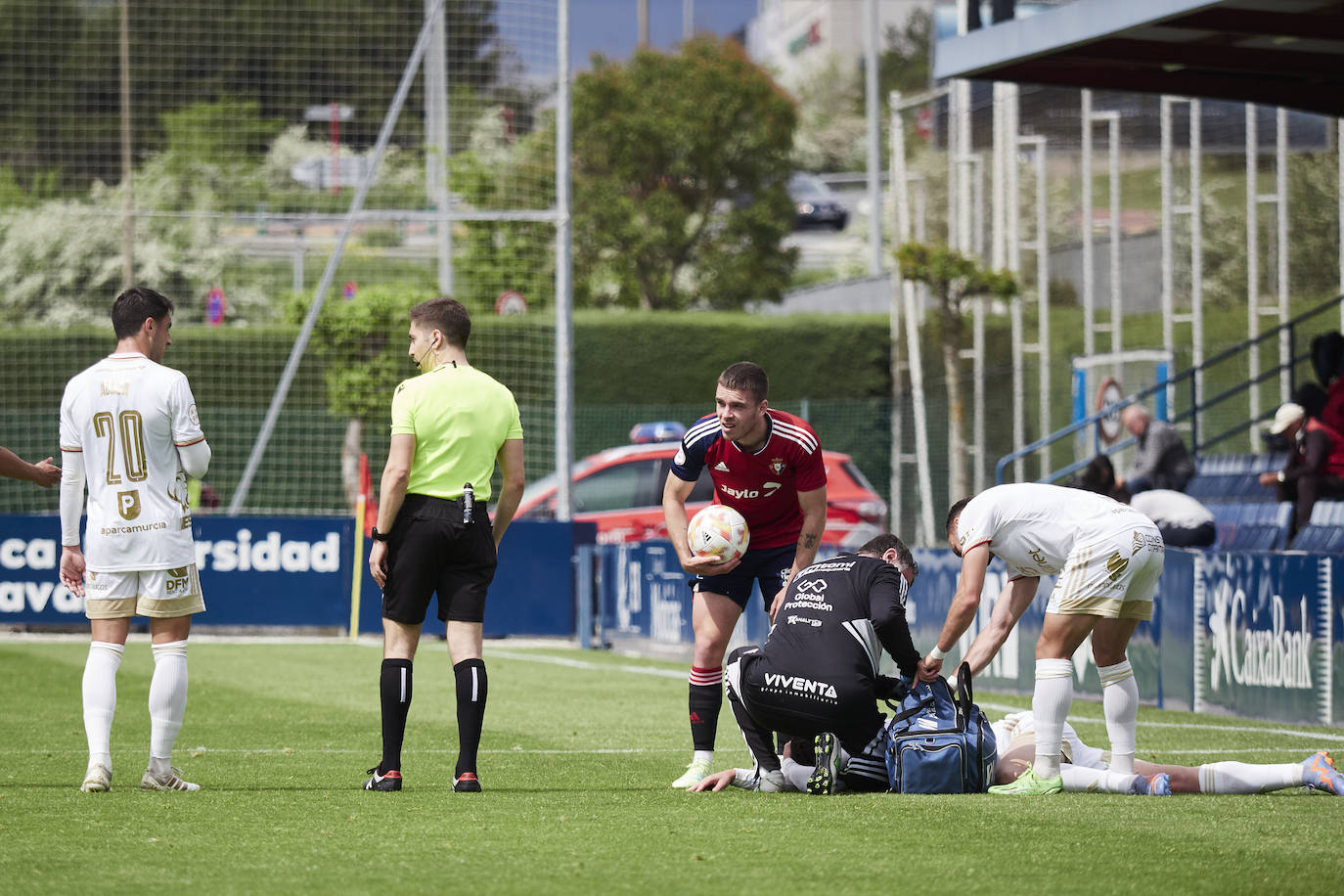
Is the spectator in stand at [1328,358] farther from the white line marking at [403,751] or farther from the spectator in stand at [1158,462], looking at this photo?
the white line marking at [403,751]

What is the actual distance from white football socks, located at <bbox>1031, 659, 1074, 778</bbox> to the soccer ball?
1362 mm

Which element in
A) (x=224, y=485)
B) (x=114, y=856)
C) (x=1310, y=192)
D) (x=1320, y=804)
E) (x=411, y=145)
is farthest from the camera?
(x=224, y=485)

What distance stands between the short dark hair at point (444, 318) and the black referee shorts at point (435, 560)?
679mm

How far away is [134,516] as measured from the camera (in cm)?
732

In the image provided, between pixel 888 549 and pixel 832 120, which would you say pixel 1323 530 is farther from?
pixel 832 120

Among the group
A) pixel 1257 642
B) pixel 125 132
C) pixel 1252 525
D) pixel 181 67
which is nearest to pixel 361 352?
pixel 125 132

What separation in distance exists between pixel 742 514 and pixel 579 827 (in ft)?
6.46

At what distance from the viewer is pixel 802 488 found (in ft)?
25.7

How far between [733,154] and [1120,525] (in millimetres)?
38398

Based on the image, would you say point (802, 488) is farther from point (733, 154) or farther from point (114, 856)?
point (733, 154)

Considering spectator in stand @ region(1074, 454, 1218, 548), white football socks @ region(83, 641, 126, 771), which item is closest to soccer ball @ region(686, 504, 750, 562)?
white football socks @ region(83, 641, 126, 771)

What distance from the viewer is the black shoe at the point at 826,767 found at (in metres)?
7.44

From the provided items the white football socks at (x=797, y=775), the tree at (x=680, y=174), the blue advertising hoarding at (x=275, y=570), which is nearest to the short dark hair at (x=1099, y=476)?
the blue advertising hoarding at (x=275, y=570)

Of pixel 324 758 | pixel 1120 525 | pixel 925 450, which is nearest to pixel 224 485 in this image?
pixel 925 450
